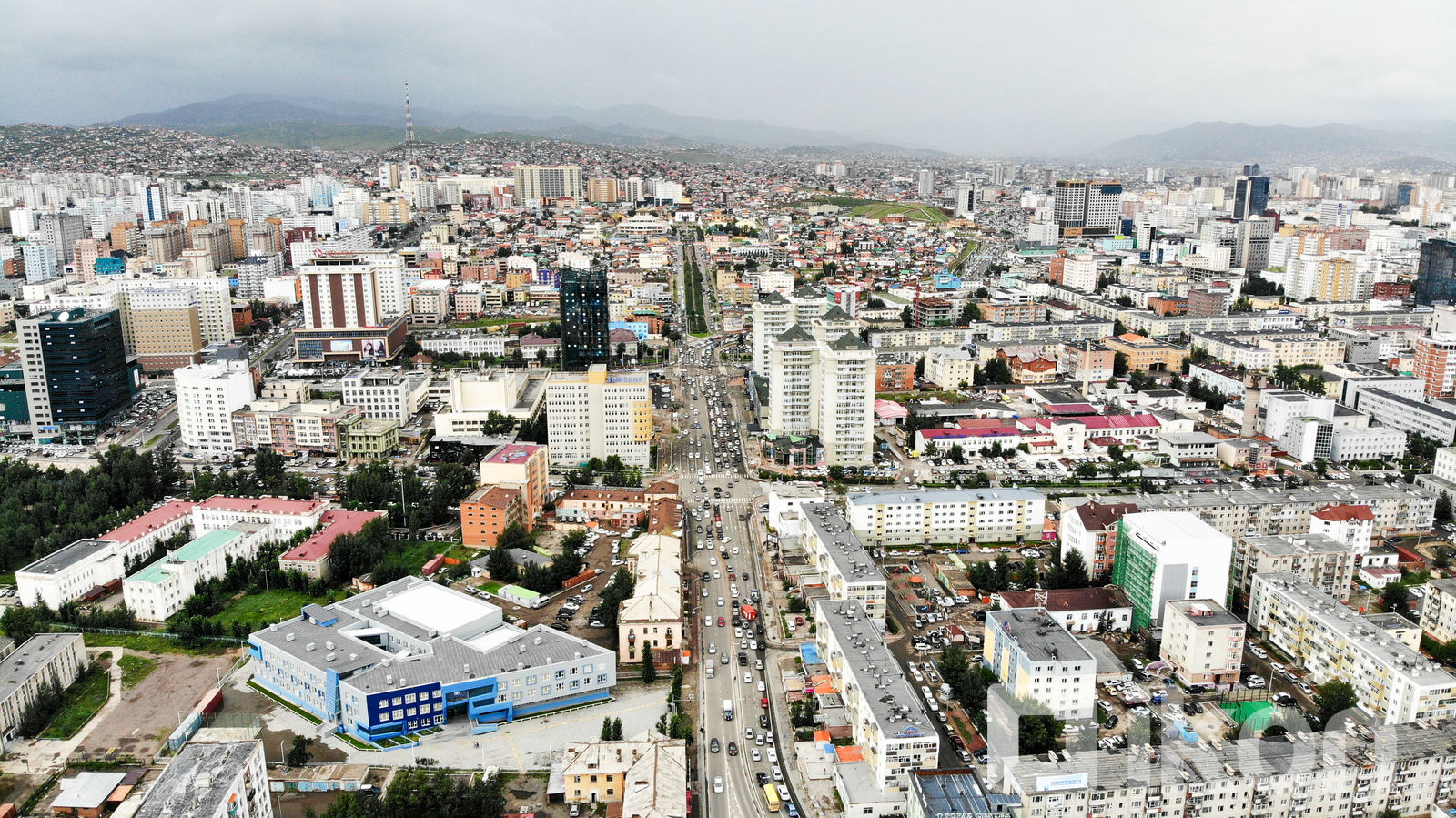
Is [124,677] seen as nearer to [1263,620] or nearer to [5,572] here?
[5,572]

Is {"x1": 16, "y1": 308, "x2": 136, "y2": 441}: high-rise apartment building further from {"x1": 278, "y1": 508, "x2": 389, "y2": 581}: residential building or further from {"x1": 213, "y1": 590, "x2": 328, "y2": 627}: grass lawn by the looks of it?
{"x1": 213, "y1": 590, "x2": 328, "y2": 627}: grass lawn

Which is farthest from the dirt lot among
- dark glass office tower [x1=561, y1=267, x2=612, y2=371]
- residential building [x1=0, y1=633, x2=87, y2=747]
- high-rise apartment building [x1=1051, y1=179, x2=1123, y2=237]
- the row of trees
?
high-rise apartment building [x1=1051, y1=179, x2=1123, y2=237]

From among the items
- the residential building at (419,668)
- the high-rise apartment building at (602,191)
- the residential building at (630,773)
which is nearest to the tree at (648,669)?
the residential building at (419,668)

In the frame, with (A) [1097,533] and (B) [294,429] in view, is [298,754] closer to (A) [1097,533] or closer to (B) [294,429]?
(A) [1097,533]

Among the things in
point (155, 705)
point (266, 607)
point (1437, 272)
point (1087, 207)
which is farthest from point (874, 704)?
point (1087, 207)

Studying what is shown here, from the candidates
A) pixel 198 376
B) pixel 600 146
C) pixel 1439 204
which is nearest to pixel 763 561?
pixel 198 376

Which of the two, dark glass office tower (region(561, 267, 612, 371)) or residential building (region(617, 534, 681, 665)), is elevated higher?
dark glass office tower (region(561, 267, 612, 371))
